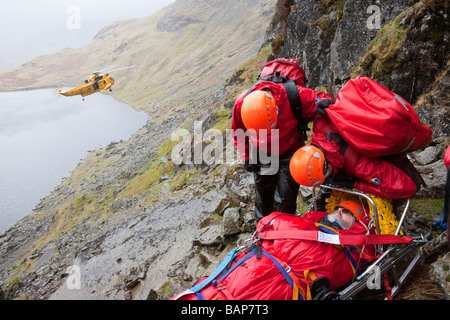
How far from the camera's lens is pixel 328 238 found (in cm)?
303

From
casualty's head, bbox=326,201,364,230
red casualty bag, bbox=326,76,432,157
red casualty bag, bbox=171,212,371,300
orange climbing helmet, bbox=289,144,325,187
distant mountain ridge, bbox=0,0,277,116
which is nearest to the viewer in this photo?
red casualty bag, bbox=171,212,371,300

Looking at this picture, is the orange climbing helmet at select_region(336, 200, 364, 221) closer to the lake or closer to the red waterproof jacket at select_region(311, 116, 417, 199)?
the red waterproof jacket at select_region(311, 116, 417, 199)

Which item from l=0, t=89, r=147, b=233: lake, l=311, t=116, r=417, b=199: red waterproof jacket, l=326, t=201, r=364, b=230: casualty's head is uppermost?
l=311, t=116, r=417, b=199: red waterproof jacket

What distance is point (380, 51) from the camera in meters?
6.23

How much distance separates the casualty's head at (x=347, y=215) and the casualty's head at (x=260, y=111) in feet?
4.78

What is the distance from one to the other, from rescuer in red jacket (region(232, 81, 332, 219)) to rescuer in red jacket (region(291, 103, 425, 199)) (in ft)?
1.96

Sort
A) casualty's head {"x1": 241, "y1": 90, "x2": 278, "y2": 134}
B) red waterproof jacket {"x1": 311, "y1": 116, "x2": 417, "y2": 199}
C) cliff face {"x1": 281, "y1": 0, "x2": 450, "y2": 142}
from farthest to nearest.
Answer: cliff face {"x1": 281, "y1": 0, "x2": 450, "y2": 142}, casualty's head {"x1": 241, "y1": 90, "x2": 278, "y2": 134}, red waterproof jacket {"x1": 311, "y1": 116, "x2": 417, "y2": 199}

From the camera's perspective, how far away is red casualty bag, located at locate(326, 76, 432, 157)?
2965 millimetres

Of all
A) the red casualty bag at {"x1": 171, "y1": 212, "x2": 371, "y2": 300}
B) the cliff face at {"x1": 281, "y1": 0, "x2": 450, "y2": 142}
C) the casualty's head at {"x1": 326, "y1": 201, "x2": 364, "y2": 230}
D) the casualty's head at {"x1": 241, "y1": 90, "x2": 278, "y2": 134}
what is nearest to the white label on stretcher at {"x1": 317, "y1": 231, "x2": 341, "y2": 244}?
the red casualty bag at {"x1": 171, "y1": 212, "x2": 371, "y2": 300}

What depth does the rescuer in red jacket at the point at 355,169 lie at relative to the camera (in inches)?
129

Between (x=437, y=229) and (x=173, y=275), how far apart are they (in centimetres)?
560

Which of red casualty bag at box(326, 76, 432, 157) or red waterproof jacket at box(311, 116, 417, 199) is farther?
red waterproof jacket at box(311, 116, 417, 199)

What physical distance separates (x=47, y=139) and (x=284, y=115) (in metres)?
66.8

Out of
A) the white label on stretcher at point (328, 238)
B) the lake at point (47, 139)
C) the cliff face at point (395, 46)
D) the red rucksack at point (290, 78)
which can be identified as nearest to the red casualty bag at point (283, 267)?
the white label on stretcher at point (328, 238)
